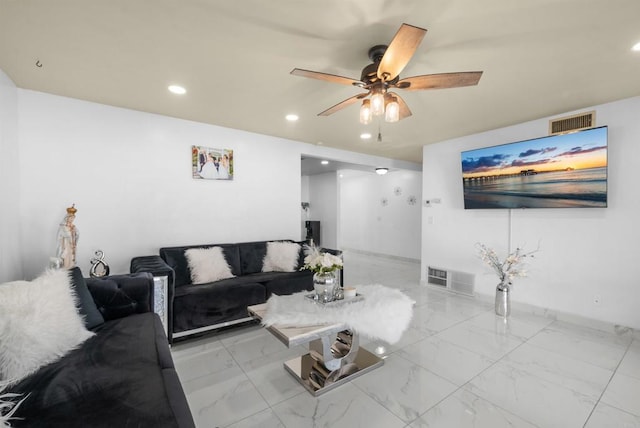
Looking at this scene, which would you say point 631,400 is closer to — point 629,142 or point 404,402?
point 404,402

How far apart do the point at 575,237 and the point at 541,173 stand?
84 cm

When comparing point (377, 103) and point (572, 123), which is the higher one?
point (572, 123)

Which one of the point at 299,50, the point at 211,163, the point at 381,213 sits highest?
the point at 299,50

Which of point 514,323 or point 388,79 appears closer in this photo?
point 388,79

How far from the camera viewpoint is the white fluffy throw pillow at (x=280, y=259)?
Answer: 3.77m

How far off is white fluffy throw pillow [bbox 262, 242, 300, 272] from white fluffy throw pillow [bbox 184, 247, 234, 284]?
52 cm

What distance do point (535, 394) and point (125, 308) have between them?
308 cm

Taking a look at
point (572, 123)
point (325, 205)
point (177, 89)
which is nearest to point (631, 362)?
point (572, 123)

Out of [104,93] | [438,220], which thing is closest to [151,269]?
[104,93]

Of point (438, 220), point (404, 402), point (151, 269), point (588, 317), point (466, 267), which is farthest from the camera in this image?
point (438, 220)

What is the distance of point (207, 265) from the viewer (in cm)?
324

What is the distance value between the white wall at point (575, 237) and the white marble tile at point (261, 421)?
142 inches

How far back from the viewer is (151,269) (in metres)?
2.59

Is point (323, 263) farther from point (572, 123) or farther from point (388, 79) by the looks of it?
point (572, 123)
